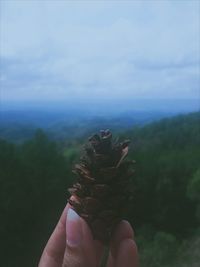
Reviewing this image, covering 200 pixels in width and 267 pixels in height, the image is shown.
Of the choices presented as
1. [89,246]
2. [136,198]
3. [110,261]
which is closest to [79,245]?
[89,246]

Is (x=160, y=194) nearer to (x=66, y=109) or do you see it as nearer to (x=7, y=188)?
(x=7, y=188)

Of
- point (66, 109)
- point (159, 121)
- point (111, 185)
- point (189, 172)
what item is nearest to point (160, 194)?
point (189, 172)

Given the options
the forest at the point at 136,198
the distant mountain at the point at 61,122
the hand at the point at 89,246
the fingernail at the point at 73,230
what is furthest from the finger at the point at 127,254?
the distant mountain at the point at 61,122

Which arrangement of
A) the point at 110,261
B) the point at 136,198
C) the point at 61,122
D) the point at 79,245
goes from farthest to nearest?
the point at 61,122, the point at 136,198, the point at 110,261, the point at 79,245

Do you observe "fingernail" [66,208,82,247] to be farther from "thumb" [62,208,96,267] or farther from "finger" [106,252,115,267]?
"finger" [106,252,115,267]

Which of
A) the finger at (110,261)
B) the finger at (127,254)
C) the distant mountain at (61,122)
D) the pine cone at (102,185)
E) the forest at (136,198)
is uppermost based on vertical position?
the pine cone at (102,185)

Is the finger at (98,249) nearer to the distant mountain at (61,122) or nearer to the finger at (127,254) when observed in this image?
the finger at (127,254)

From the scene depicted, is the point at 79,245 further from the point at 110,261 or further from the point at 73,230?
the point at 110,261

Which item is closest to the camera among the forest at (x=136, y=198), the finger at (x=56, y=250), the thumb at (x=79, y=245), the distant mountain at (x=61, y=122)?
the thumb at (x=79, y=245)
